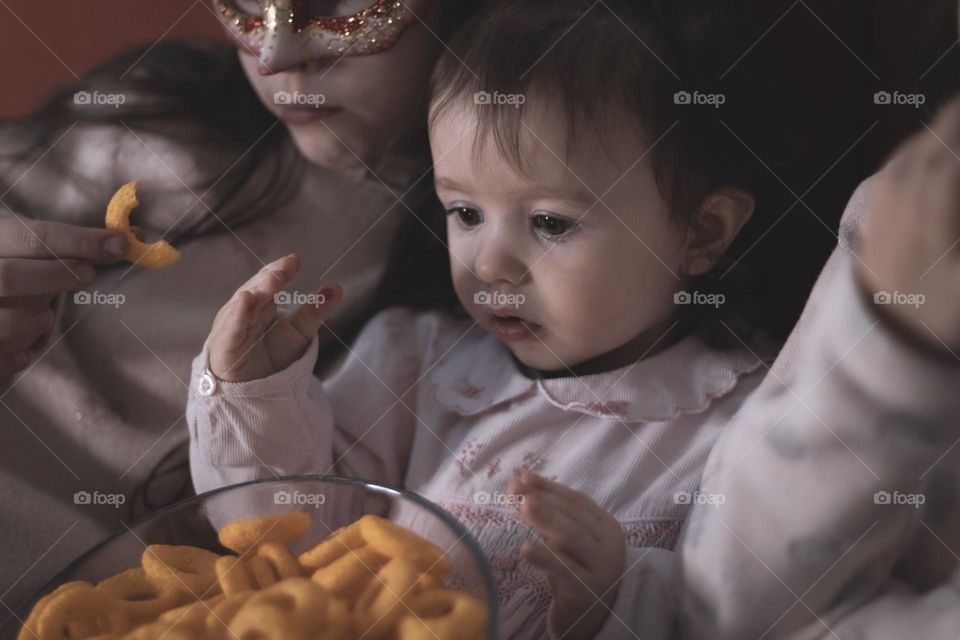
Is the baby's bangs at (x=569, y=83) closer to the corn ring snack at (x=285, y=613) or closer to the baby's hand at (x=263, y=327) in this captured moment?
the baby's hand at (x=263, y=327)

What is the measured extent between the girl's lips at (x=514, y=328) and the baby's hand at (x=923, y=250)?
0.23 metres

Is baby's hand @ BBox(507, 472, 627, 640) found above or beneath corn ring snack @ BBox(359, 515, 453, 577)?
beneath

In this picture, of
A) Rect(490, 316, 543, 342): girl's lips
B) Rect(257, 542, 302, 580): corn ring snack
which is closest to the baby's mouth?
Rect(490, 316, 543, 342): girl's lips

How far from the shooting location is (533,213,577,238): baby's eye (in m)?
0.56

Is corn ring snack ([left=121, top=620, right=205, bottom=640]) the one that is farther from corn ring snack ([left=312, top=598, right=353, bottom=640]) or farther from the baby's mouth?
the baby's mouth

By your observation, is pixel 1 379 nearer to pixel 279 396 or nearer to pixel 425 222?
pixel 279 396

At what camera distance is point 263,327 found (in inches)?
24.5

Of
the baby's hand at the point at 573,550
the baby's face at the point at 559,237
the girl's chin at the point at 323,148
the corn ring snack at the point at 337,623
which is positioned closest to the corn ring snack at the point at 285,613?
the corn ring snack at the point at 337,623

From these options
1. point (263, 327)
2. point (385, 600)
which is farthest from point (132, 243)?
point (385, 600)

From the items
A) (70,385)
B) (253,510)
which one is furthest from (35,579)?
(253,510)

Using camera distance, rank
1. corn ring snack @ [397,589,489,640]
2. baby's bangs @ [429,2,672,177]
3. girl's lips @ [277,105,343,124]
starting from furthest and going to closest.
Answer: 1. girl's lips @ [277,105,343,124]
2. baby's bangs @ [429,2,672,177]
3. corn ring snack @ [397,589,489,640]

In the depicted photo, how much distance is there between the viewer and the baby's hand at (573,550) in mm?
498

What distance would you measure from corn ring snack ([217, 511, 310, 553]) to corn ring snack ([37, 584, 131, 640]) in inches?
2.5

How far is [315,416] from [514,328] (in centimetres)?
15
